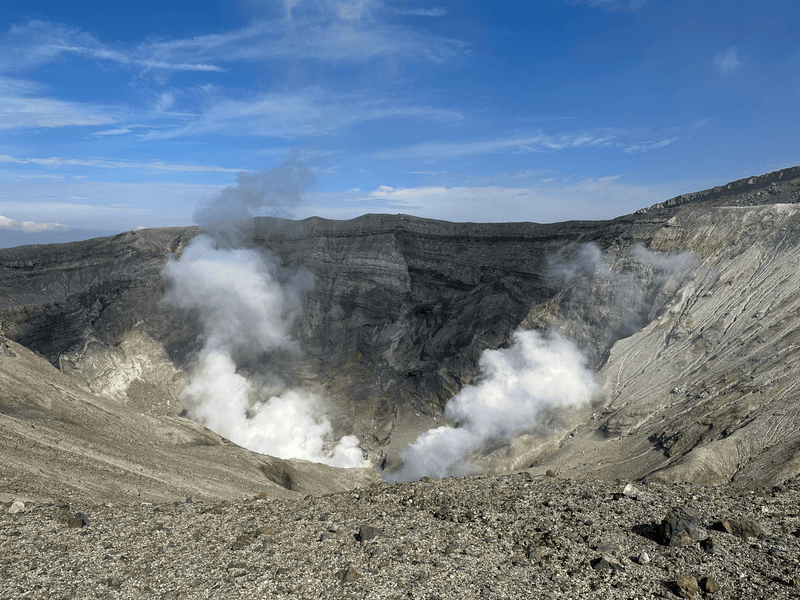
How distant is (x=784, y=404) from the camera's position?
18609mm

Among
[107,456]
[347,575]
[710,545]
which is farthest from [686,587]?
[107,456]

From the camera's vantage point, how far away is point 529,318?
3359cm

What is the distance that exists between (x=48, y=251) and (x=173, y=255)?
10098 millimetres

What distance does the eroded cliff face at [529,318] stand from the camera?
69.2ft

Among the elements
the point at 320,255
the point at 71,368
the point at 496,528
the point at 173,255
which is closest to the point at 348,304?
the point at 320,255

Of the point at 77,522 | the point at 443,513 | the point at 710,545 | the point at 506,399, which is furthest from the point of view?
the point at 506,399

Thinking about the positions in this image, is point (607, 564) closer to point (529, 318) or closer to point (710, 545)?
point (710, 545)

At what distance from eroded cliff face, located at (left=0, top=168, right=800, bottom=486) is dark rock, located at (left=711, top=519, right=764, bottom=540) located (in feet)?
26.3

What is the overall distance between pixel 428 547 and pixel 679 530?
169 inches

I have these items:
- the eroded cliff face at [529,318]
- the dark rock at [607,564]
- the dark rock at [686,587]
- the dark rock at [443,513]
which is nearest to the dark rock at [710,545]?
the dark rock at [686,587]

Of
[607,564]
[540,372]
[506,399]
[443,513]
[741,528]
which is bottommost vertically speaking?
[506,399]

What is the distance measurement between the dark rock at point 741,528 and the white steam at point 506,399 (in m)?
17.5

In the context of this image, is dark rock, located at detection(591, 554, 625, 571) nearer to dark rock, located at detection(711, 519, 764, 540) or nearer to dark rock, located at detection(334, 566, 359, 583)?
dark rock, located at detection(711, 519, 764, 540)

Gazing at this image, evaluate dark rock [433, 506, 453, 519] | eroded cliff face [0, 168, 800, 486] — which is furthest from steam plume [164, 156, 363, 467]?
dark rock [433, 506, 453, 519]
